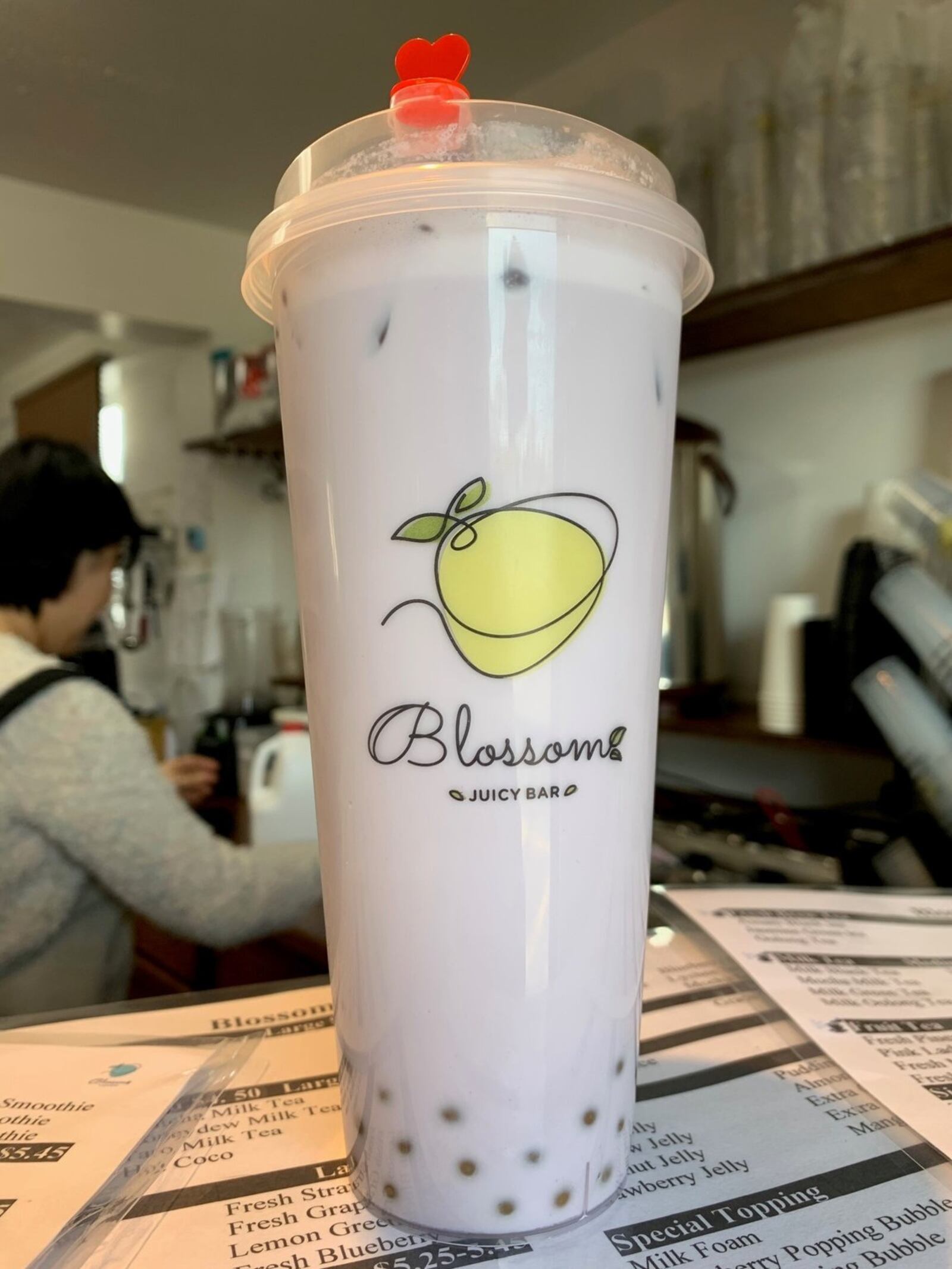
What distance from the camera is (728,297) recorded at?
1.08m

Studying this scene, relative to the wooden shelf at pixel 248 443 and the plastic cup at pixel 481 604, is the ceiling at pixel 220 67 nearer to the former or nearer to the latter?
the wooden shelf at pixel 248 443

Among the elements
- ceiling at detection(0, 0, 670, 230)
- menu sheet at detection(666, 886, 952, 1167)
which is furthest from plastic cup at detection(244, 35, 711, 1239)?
ceiling at detection(0, 0, 670, 230)

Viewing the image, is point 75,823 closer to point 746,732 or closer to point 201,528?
point 746,732

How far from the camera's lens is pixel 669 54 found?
54.3 inches

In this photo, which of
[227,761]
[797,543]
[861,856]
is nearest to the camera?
[861,856]

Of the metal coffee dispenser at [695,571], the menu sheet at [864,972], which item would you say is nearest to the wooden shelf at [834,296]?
the metal coffee dispenser at [695,571]

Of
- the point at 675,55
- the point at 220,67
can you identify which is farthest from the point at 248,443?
the point at 675,55

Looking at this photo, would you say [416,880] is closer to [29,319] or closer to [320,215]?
[320,215]

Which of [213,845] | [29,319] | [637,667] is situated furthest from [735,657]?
[29,319]

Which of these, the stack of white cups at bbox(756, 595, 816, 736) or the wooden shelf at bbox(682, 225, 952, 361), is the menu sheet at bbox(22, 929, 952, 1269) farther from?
the wooden shelf at bbox(682, 225, 952, 361)

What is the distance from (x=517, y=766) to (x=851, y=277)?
37.2 inches

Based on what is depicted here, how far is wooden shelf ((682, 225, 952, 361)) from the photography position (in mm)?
947

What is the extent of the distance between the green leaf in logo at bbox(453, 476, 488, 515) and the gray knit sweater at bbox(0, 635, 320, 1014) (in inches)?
29.6

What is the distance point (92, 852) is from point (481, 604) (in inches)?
31.1
